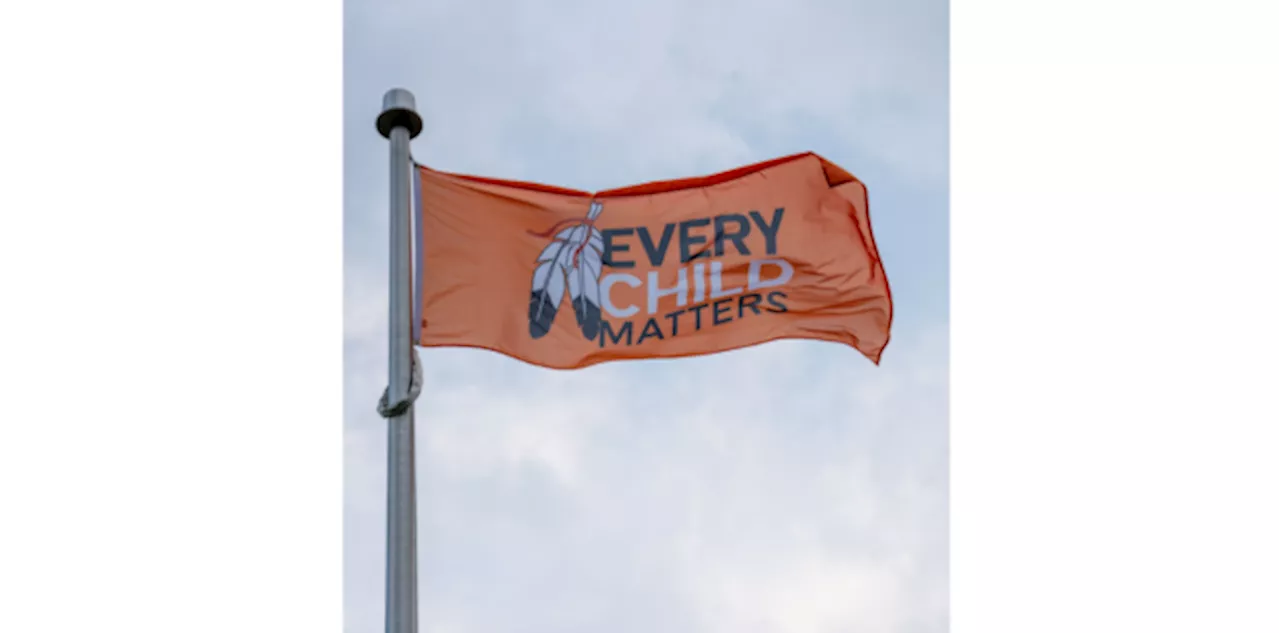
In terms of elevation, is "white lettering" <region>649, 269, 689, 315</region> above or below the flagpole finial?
below

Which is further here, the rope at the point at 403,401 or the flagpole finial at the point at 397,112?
the flagpole finial at the point at 397,112

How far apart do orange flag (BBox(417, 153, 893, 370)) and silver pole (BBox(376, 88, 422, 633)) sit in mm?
1633

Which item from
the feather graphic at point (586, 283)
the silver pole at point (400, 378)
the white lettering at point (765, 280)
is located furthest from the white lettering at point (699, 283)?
the silver pole at point (400, 378)

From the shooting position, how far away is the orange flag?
9.95 m

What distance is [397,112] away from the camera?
8070 mm

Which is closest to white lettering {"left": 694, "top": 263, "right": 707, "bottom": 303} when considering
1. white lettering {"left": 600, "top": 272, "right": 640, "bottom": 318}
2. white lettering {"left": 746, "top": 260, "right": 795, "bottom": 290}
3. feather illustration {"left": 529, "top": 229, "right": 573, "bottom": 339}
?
white lettering {"left": 746, "top": 260, "right": 795, "bottom": 290}

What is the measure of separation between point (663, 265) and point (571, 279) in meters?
0.94

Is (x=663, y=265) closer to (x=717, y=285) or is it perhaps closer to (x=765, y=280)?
(x=717, y=285)

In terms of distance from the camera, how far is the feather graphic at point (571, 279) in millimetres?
10180

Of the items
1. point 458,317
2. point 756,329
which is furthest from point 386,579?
point 756,329

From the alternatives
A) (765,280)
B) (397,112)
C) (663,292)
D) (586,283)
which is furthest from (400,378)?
(765,280)

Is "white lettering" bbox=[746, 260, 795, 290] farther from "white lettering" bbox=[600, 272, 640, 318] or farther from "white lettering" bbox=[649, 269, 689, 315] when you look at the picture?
"white lettering" bbox=[600, 272, 640, 318]

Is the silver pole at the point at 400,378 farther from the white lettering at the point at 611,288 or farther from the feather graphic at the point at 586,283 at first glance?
the white lettering at the point at 611,288

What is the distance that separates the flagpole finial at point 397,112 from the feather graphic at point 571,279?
2.47m
